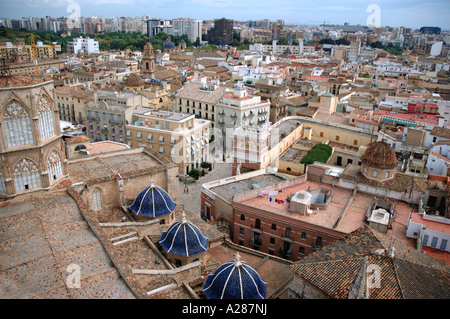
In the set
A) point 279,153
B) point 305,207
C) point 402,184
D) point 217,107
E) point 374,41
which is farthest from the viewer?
point 374,41

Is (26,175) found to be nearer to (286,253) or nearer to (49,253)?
(49,253)

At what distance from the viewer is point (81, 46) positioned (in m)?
133

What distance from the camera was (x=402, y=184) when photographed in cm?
2669

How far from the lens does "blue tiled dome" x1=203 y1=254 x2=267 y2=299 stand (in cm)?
1552

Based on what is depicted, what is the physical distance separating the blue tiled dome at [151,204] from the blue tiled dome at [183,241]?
289cm

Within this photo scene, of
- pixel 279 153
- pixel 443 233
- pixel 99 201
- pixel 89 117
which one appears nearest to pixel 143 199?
pixel 99 201

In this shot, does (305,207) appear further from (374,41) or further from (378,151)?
(374,41)

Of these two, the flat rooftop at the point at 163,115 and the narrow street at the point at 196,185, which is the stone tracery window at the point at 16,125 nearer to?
the narrow street at the point at 196,185

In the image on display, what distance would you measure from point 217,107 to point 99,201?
2748cm

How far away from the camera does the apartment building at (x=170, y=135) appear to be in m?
38.2

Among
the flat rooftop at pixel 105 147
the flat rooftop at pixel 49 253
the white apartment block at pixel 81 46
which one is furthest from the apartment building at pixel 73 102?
the white apartment block at pixel 81 46

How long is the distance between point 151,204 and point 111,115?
2383 centimetres

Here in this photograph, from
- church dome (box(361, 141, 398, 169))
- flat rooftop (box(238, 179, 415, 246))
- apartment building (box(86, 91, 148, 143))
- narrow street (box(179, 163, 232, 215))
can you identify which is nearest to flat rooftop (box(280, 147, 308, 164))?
narrow street (box(179, 163, 232, 215))

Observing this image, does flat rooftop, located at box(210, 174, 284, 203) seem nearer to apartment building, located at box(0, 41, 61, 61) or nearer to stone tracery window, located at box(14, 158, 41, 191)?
→ stone tracery window, located at box(14, 158, 41, 191)
